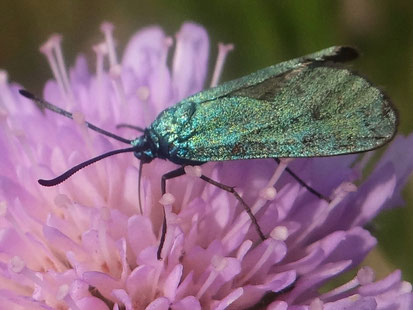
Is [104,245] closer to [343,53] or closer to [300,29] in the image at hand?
[343,53]

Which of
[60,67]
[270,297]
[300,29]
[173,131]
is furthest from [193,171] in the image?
[300,29]

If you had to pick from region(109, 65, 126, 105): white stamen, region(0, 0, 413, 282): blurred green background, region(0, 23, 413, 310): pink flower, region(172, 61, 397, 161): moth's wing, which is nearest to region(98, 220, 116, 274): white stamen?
region(0, 23, 413, 310): pink flower

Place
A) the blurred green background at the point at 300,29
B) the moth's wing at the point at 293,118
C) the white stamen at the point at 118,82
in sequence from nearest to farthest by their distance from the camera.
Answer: the moth's wing at the point at 293,118
the white stamen at the point at 118,82
the blurred green background at the point at 300,29

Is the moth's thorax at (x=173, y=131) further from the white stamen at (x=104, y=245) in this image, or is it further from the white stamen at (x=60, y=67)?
the white stamen at (x=60, y=67)

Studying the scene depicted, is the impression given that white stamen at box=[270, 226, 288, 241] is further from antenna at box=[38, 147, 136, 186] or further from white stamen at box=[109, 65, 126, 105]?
white stamen at box=[109, 65, 126, 105]

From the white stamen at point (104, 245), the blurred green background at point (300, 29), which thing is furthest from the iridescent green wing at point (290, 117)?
the blurred green background at point (300, 29)
